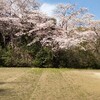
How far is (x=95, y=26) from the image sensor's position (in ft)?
131

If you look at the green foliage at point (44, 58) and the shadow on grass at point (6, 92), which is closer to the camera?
the shadow on grass at point (6, 92)

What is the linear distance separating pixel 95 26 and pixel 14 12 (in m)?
9.46

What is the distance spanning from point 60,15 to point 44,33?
344cm

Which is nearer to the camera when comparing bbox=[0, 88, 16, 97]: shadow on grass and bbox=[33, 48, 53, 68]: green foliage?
bbox=[0, 88, 16, 97]: shadow on grass

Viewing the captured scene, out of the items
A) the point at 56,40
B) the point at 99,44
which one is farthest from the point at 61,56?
the point at 99,44

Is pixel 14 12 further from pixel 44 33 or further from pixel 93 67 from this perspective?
pixel 93 67

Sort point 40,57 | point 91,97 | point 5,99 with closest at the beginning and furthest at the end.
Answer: point 5,99, point 91,97, point 40,57

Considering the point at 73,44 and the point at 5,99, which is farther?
the point at 73,44

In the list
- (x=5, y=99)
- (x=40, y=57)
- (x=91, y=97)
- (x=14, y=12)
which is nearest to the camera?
(x=5, y=99)

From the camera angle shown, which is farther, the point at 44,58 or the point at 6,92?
the point at 44,58

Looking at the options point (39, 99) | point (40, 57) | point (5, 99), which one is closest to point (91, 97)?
point (39, 99)

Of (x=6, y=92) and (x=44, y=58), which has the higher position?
(x=44, y=58)

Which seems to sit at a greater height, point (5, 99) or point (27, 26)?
point (27, 26)

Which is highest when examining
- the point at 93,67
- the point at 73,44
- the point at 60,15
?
the point at 60,15
